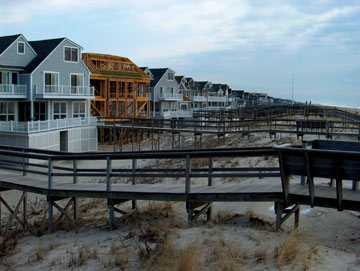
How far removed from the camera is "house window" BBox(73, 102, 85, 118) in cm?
3947

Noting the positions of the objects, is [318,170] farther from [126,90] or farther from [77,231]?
[126,90]

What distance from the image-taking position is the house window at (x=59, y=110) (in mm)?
37172

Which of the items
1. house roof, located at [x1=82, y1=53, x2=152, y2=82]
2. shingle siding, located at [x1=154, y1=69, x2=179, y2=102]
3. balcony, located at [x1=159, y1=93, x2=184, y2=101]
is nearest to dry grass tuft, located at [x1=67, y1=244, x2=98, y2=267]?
house roof, located at [x1=82, y1=53, x2=152, y2=82]

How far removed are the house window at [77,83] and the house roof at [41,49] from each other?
3363 mm

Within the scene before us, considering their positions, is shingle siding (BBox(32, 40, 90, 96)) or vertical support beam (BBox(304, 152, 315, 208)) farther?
shingle siding (BBox(32, 40, 90, 96))

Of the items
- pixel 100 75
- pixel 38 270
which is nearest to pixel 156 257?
pixel 38 270

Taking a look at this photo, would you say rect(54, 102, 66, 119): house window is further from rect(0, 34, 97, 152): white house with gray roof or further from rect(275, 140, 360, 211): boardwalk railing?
rect(275, 140, 360, 211): boardwalk railing

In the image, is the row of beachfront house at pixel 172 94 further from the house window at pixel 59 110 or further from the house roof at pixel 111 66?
the house window at pixel 59 110

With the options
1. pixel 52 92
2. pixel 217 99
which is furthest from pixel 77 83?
pixel 217 99

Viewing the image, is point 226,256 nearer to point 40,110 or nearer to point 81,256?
point 81,256

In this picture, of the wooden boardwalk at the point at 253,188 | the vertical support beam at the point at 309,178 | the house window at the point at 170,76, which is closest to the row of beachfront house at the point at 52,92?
the house window at the point at 170,76

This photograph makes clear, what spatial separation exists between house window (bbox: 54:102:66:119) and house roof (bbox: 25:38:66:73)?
4011 millimetres

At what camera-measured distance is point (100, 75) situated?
45625 millimetres

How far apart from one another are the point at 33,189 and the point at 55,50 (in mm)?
27471
